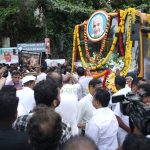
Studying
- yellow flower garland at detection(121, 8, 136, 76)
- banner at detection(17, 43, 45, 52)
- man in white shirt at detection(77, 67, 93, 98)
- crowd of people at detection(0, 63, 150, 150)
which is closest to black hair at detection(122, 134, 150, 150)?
crowd of people at detection(0, 63, 150, 150)

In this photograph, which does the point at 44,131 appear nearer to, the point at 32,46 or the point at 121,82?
the point at 121,82

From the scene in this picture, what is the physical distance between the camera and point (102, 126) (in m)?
5.35

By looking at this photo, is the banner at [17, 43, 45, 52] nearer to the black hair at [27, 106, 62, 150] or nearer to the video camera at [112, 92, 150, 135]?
the video camera at [112, 92, 150, 135]

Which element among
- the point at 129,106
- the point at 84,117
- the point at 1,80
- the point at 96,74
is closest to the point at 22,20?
the point at 96,74

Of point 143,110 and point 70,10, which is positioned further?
point 70,10

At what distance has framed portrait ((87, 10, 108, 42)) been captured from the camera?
11.7 meters

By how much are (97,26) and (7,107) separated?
27.0ft

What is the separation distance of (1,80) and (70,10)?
16.6m

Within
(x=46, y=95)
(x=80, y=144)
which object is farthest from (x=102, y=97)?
(x=80, y=144)

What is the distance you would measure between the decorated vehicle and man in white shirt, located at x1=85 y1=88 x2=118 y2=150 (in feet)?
15.1

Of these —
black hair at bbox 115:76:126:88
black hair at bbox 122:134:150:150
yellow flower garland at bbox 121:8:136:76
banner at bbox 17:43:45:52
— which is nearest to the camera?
black hair at bbox 122:134:150:150

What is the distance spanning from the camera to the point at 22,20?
2750 cm

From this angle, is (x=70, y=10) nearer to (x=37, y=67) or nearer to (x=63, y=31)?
(x=63, y=31)

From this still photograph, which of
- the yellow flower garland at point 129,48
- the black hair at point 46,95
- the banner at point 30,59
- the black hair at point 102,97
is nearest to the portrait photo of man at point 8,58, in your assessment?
the banner at point 30,59
